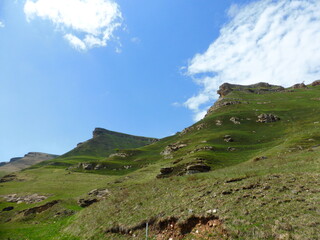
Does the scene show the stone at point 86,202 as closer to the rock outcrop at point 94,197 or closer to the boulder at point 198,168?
the rock outcrop at point 94,197

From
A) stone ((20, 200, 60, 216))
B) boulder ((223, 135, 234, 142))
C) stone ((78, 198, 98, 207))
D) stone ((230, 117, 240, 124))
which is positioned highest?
stone ((230, 117, 240, 124))

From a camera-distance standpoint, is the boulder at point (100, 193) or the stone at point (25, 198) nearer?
the boulder at point (100, 193)

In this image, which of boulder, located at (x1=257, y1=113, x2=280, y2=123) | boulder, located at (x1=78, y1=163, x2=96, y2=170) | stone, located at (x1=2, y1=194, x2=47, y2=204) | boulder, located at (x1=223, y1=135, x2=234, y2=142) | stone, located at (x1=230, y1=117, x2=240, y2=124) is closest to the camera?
stone, located at (x1=2, y1=194, x2=47, y2=204)

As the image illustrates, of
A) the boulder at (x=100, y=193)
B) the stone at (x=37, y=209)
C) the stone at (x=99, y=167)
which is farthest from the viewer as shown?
the stone at (x=99, y=167)

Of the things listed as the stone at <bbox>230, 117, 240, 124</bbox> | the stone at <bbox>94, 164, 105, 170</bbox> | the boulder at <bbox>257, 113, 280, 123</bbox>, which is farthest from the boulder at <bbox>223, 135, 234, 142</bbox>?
the stone at <bbox>94, 164, 105, 170</bbox>

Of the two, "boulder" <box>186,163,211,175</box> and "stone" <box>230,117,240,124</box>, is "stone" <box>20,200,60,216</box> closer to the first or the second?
"boulder" <box>186,163,211,175</box>

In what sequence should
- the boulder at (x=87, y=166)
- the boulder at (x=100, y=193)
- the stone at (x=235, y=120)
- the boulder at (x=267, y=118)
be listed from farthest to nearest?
1. the stone at (x=235, y=120)
2. the boulder at (x=267, y=118)
3. the boulder at (x=87, y=166)
4. the boulder at (x=100, y=193)

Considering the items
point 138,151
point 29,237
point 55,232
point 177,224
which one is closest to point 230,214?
point 177,224

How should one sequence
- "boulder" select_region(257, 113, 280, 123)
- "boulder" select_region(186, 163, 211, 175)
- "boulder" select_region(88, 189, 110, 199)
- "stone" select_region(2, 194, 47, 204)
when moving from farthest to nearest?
"boulder" select_region(257, 113, 280, 123) < "stone" select_region(2, 194, 47, 204) < "boulder" select_region(186, 163, 211, 175) < "boulder" select_region(88, 189, 110, 199)

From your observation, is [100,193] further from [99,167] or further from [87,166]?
[87,166]

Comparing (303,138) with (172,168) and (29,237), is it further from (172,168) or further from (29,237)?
(29,237)

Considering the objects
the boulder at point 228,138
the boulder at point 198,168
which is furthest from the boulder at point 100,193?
the boulder at point 228,138

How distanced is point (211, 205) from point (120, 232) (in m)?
8.88

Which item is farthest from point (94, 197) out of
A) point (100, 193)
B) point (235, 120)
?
point (235, 120)
